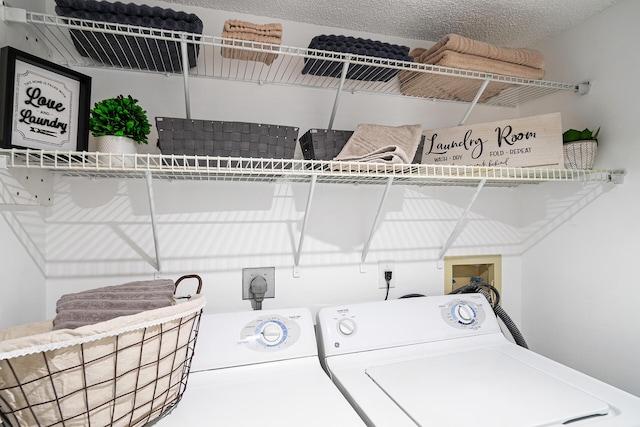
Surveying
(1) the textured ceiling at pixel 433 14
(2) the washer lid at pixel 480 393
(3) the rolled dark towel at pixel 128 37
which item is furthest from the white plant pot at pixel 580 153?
(3) the rolled dark towel at pixel 128 37

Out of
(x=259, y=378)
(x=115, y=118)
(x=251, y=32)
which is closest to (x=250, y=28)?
(x=251, y=32)

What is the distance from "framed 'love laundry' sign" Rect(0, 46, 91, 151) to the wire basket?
0.51 m

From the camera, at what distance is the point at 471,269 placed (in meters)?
1.75

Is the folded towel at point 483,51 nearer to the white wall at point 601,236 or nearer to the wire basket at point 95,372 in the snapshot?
the white wall at point 601,236

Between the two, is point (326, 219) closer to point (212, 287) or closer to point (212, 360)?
point (212, 287)

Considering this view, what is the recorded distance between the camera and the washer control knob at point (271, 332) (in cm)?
113

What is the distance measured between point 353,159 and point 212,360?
2.65ft

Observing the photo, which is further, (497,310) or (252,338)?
(497,310)

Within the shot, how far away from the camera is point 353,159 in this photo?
1176 mm

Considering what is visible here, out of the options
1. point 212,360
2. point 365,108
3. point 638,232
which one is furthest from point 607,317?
point 212,360

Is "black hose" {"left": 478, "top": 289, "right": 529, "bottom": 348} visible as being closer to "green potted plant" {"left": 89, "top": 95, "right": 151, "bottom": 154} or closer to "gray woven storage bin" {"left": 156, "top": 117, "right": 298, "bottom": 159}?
"gray woven storage bin" {"left": 156, "top": 117, "right": 298, "bottom": 159}

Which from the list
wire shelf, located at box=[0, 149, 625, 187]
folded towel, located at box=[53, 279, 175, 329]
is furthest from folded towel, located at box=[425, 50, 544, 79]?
folded towel, located at box=[53, 279, 175, 329]

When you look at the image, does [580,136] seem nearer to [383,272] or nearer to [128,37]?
[383,272]

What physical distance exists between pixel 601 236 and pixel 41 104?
2.02m
